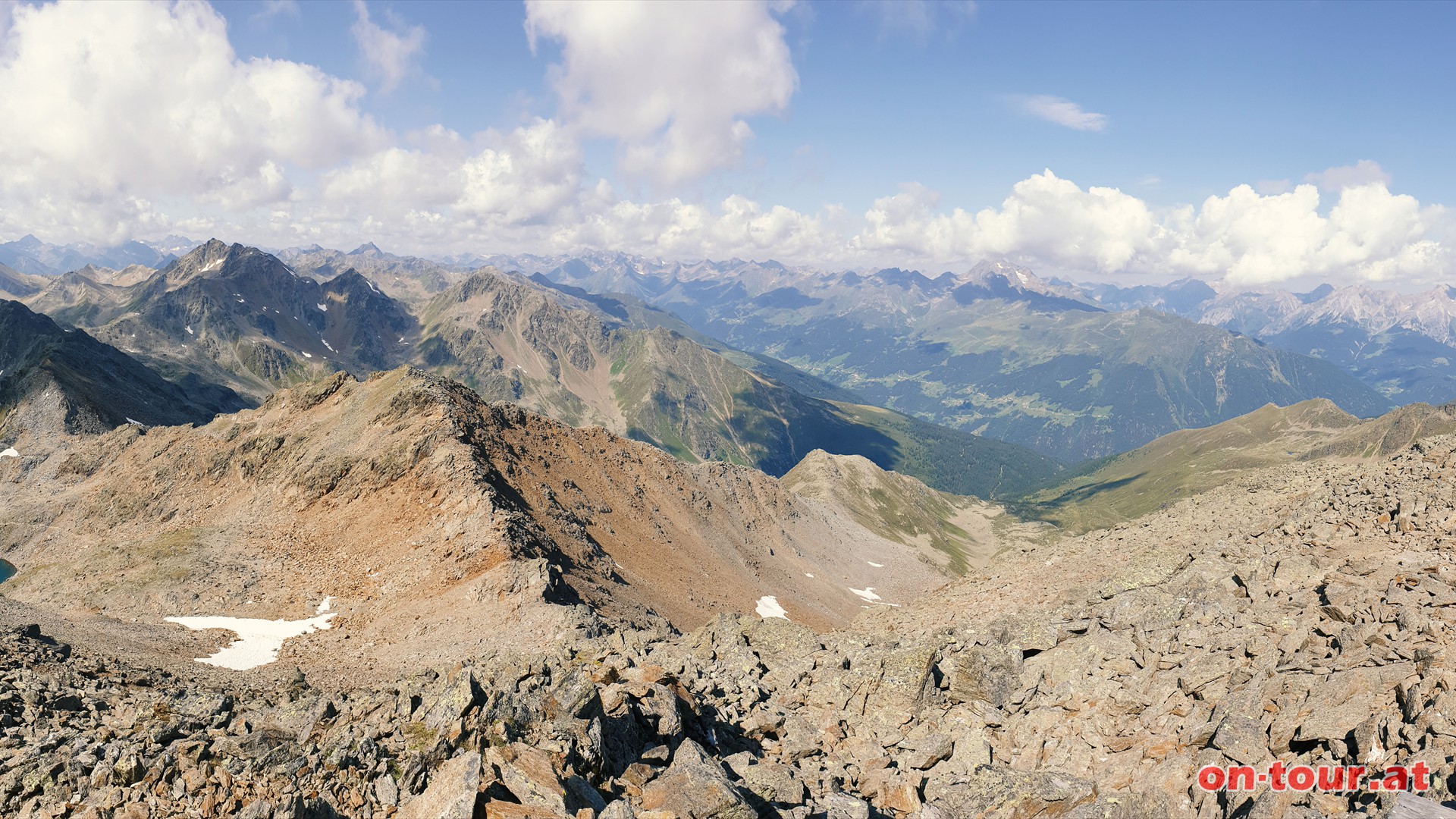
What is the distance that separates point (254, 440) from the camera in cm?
9031

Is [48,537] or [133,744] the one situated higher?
[133,744]

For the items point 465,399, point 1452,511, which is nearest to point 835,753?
point 1452,511

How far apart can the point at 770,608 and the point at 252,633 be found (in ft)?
182

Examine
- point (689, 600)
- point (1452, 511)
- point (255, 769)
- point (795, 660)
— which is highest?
point (1452, 511)

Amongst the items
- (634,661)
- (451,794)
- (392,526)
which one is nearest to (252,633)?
(392,526)

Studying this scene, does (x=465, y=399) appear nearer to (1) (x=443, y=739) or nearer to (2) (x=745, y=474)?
(2) (x=745, y=474)

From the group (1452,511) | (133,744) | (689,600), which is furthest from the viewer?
(689,600)

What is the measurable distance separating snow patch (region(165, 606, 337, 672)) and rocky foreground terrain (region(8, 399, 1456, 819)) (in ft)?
20.0

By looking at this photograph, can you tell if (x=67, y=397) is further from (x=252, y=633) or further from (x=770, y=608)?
(x=770, y=608)

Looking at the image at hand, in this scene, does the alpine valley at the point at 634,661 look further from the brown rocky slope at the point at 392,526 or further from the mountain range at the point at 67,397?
the mountain range at the point at 67,397

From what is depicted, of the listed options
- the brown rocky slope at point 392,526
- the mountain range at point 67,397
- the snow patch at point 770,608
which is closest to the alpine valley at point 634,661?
the brown rocky slope at point 392,526

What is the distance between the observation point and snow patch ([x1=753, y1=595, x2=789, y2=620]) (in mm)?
85062

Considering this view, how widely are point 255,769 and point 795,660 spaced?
2576 cm

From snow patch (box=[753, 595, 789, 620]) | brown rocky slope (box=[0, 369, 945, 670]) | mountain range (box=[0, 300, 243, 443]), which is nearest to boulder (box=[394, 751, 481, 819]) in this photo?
brown rocky slope (box=[0, 369, 945, 670])
